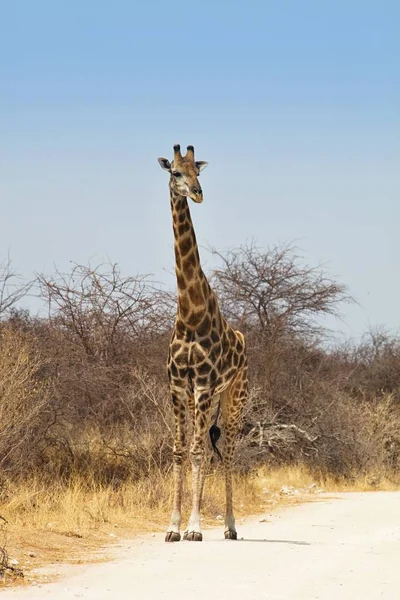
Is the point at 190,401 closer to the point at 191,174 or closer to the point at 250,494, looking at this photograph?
the point at 191,174

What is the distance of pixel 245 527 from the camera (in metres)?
13.2

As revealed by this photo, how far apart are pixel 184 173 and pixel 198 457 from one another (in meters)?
2.92

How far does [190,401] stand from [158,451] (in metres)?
4.23

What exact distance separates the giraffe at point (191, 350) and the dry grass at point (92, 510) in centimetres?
107

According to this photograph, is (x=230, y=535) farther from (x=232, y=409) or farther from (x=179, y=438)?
(x=232, y=409)

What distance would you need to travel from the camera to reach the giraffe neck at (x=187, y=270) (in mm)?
11156

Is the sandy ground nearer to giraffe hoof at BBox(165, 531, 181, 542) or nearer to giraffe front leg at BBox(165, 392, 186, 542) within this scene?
giraffe hoof at BBox(165, 531, 181, 542)

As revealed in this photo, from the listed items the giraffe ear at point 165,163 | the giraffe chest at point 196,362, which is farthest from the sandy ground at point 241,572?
the giraffe ear at point 165,163

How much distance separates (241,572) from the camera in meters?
8.48

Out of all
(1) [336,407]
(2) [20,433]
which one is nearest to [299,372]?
(1) [336,407]

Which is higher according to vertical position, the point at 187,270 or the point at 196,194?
the point at 196,194

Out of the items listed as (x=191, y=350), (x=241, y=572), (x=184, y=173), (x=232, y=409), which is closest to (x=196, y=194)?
(x=184, y=173)

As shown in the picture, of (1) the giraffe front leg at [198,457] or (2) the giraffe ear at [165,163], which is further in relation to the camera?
(2) the giraffe ear at [165,163]

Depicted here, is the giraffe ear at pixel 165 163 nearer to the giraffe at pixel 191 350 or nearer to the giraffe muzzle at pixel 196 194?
the giraffe at pixel 191 350
